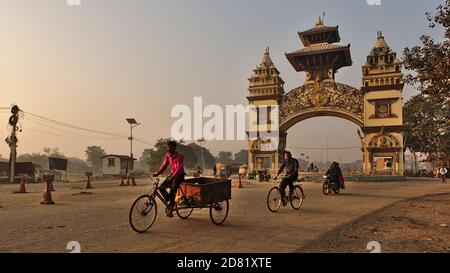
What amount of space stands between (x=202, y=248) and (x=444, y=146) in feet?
170

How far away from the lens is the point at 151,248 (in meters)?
5.55

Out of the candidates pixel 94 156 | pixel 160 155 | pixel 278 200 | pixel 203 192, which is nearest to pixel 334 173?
pixel 278 200

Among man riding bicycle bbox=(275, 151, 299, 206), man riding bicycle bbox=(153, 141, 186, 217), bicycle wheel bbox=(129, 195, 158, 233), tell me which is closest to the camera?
bicycle wheel bbox=(129, 195, 158, 233)

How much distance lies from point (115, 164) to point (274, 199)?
166 ft

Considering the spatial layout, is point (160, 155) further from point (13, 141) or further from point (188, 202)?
point (188, 202)

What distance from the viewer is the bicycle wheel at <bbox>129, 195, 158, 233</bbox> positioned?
6865 millimetres

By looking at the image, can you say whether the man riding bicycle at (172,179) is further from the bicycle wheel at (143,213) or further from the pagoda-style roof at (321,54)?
the pagoda-style roof at (321,54)

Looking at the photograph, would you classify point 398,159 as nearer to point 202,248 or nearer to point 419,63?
point 419,63

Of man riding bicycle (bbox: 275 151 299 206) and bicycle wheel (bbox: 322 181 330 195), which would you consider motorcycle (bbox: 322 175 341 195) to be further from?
man riding bicycle (bbox: 275 151 299 206)

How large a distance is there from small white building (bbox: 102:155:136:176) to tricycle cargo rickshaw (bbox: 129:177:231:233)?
5028 cm

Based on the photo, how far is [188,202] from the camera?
7641mm

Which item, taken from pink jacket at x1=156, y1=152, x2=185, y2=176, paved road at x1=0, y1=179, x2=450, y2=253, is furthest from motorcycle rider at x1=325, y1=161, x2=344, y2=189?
pink jacket at x1=156, y1=152, x2=185, y2=176

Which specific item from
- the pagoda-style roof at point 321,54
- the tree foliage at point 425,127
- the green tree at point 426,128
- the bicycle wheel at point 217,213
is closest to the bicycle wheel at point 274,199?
the bicycle wheel at point 217,213

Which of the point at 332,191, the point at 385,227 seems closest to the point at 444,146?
the point at 332,191
